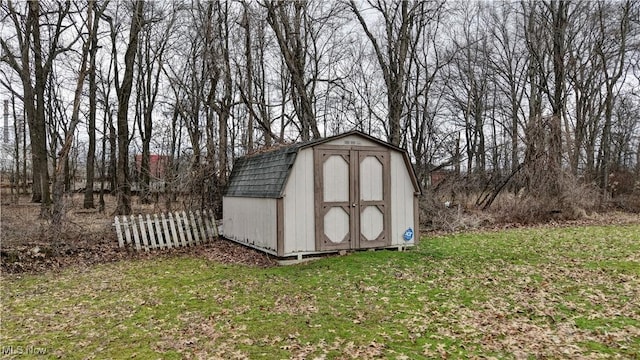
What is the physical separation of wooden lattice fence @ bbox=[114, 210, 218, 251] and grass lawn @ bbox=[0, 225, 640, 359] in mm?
1329

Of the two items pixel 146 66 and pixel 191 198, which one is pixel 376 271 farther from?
pixel 146 66

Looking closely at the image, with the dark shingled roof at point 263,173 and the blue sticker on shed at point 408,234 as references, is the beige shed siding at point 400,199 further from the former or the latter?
the dark shingled roof at point 263,173

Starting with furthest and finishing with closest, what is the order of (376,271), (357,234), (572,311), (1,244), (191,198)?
1. (191,198)
2. (357,234)
3. (1,244)
4. (376,271)
5. (572,311)

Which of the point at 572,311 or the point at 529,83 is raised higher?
the point at 529,83

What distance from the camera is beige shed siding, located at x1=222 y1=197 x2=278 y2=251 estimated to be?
333 inches

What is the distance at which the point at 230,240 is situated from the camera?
35.9 feet

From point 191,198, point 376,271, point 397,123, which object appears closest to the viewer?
point 376,271

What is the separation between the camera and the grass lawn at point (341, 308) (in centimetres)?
419

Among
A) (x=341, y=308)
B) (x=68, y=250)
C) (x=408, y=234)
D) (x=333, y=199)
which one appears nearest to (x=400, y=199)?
(x=408, y=234)

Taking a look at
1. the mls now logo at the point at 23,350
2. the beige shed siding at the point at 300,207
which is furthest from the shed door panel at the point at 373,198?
the mls now logo at the point at 23,350

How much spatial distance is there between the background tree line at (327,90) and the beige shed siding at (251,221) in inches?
52.6

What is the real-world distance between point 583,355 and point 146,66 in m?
24.9

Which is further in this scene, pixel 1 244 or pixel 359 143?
pixel 359 143

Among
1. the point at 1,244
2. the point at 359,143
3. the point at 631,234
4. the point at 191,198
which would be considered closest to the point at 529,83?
the point at 631,234
